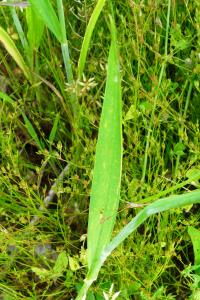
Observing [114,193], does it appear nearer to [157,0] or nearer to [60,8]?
[60,8]

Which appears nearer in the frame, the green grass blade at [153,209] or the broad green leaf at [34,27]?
the green grass blade at [153,209]

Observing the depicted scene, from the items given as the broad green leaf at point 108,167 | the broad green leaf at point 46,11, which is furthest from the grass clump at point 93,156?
the broad green leaf at point 108,167

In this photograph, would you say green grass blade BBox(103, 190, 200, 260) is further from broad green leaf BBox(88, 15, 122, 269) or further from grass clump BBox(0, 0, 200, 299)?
grass clump BBox(0, 0, 200, 299)

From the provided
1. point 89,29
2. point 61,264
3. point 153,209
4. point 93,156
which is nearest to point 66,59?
point 89,29

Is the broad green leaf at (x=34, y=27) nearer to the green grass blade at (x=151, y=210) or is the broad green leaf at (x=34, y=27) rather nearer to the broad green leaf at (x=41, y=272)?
the broad green leaf at (x=41, y=272)

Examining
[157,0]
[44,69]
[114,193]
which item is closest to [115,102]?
[114,193]
